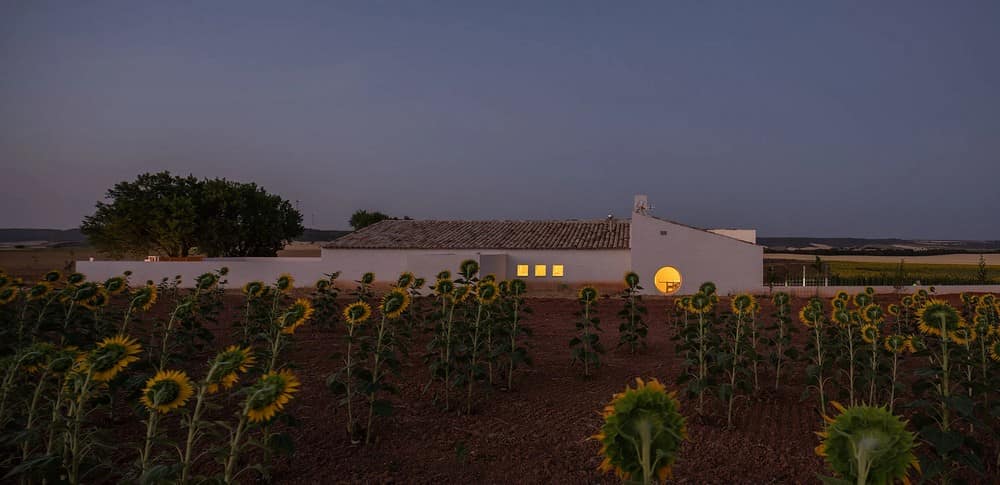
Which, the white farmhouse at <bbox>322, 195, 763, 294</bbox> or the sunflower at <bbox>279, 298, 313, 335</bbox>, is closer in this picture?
the sunflower at <bbox>279, 298, 313, 335</bbox>

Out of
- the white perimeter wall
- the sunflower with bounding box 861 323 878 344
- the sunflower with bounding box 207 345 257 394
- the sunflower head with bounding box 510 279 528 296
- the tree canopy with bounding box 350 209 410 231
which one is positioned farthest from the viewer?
the tree canopy with bounding box 350 209 410 231

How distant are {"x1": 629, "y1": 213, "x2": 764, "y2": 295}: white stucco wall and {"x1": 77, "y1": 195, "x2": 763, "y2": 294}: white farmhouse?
0.04 metres

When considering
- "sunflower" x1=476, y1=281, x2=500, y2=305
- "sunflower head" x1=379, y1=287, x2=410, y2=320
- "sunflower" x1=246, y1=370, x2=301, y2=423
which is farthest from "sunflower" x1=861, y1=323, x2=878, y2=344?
"sunflower" x1=246, y1=370, x2=301, y2=423

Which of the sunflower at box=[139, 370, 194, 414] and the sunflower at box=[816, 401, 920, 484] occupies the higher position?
the sunflower at box=[816, 401, 920, 484]

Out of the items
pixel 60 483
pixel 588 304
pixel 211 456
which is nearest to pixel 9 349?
pixel 211 456

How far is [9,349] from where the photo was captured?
443cm

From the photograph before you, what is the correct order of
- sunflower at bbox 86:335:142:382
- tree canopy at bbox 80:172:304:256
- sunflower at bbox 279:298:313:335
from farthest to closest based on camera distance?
tree canopy at bbox 80:172:304:256 → sunflower at bbox 279:298:313:335 → sunflower at bbox 86:335:142:382

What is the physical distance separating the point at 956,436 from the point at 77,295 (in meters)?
5.81

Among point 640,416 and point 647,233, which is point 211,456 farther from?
point 647,233

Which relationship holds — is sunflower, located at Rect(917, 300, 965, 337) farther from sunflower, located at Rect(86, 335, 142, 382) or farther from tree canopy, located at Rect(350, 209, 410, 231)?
tree canopy, located at Rect(350, 209, 410, 231)

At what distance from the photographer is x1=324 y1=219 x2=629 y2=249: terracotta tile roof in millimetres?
24328

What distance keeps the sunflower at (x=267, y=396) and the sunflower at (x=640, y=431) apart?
4.82ft

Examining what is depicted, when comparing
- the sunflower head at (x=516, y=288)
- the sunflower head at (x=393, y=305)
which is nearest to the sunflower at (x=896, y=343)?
the sunflower head at (x=516, y=288)

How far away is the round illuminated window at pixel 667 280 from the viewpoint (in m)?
22.0
